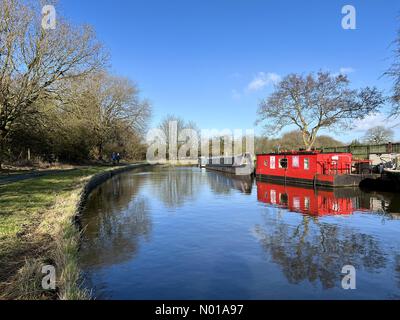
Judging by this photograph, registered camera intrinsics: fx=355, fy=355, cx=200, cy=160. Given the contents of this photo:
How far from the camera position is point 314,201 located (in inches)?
655

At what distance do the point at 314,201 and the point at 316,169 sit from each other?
6549mm

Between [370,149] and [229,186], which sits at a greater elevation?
[370,149]

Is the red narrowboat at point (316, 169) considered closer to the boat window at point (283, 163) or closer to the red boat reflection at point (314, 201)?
the boat window at point (283, 163)

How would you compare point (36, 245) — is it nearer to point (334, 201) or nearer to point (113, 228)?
point (113, 228)

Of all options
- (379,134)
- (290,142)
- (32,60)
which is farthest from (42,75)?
(379,134)

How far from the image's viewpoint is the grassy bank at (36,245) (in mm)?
5188

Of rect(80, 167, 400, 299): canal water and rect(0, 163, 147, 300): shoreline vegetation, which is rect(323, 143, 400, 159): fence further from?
rect(0, 163, 147, 300): shoreline vegetation

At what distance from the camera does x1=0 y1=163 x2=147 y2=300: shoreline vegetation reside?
17.0ft

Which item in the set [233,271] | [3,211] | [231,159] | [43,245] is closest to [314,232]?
[233,271]

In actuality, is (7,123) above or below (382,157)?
above

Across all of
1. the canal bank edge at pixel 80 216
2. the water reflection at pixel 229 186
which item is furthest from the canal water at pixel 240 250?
the water reflection at pixel 229 186

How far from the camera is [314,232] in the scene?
1031cm

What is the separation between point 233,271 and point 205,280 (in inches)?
30.9
